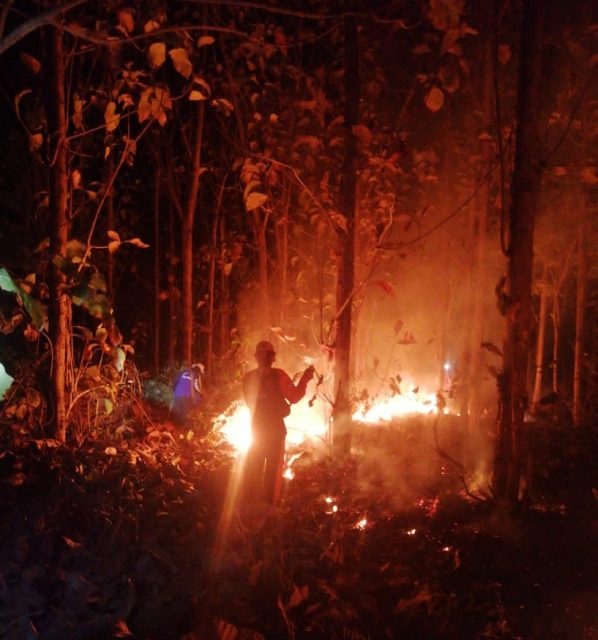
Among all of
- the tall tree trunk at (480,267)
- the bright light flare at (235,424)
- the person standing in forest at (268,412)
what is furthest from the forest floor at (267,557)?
the tall tree trunk at (480,267)

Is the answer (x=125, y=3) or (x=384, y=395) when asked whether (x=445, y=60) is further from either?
(x=384, y=395)

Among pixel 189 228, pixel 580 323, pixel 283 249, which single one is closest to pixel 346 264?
pixel 189 228

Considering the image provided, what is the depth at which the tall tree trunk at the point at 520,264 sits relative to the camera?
579 centimetres

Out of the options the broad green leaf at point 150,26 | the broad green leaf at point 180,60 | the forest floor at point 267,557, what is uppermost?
the broad green leaf at point 150,26

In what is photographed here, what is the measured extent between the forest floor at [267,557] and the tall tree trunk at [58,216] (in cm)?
61

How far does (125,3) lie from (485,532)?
22.4 feet

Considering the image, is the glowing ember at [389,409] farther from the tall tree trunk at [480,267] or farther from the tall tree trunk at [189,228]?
the tall tree trunk at [189,228]

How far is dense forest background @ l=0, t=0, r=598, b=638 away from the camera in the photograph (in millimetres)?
5891

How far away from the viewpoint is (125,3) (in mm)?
6492

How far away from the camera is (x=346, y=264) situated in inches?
321

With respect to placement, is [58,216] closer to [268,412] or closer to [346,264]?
[268,412]

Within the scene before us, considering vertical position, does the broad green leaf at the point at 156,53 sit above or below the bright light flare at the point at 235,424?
above

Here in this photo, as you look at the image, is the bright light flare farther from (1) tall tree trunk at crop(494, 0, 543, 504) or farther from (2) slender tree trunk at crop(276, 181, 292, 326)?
(1) tall tree trunk at crop(494, 0, 543, 504)

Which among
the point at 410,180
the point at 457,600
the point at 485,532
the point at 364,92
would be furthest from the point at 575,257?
the point at 457,600
